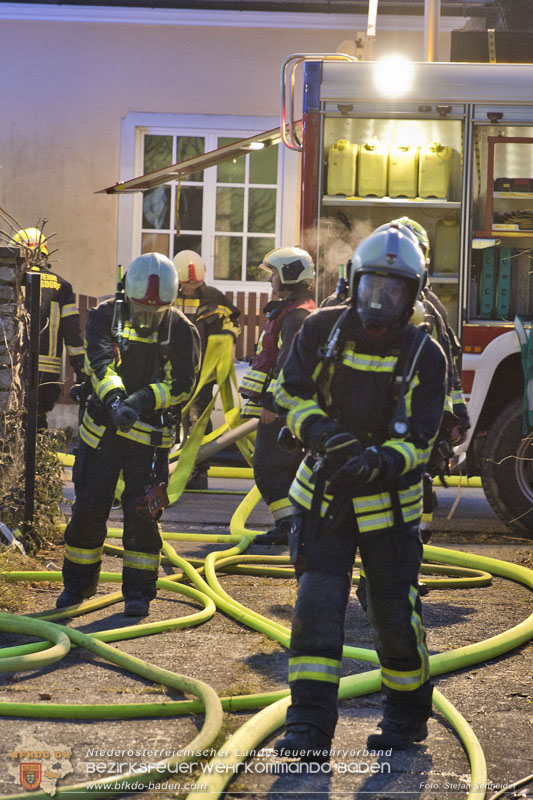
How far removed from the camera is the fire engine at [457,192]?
712 centimetres

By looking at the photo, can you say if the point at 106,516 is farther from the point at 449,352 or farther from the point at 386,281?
the point at 386,281

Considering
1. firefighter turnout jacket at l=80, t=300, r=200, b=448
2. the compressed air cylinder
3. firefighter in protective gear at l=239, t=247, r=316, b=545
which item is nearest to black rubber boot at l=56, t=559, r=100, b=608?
firefighter turnout jacket at l=80, t=300, r=200, b=448

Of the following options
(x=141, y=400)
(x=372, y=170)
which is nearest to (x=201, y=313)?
(x=372, y=170)

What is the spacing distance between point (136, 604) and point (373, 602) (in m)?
1.77

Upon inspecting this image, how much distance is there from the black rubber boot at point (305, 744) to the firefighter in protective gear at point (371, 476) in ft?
0.19

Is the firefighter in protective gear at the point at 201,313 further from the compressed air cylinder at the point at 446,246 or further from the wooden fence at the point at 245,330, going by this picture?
the wooden fence at the point at 245,330

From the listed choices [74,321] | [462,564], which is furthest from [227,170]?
[462,564]

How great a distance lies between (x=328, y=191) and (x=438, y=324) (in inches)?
98.7

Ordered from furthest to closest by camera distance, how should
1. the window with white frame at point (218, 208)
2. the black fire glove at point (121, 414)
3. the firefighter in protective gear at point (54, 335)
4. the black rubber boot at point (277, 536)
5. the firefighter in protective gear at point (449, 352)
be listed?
the window with white frame at point (218, 208), the firefighter in protective gear at point (54, 335), the black rubber boot at point (277, 536), the firefighter in protective gear at point (449, 352), the black fire glove at point (121, 414)

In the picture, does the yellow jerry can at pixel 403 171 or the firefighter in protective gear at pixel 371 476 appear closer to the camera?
the firefighter in protective gear at pixel 371 476

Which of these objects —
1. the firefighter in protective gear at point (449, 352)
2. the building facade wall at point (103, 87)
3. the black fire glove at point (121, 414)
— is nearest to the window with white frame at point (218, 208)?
the building facade wall at point (103, 87)

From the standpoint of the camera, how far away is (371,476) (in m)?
3.35

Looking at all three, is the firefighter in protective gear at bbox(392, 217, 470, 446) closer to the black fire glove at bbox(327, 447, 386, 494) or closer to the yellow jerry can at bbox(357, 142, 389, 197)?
the black fire glove at bbox(327, 447, 386, 494)

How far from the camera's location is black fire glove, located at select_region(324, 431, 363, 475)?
336 cm
